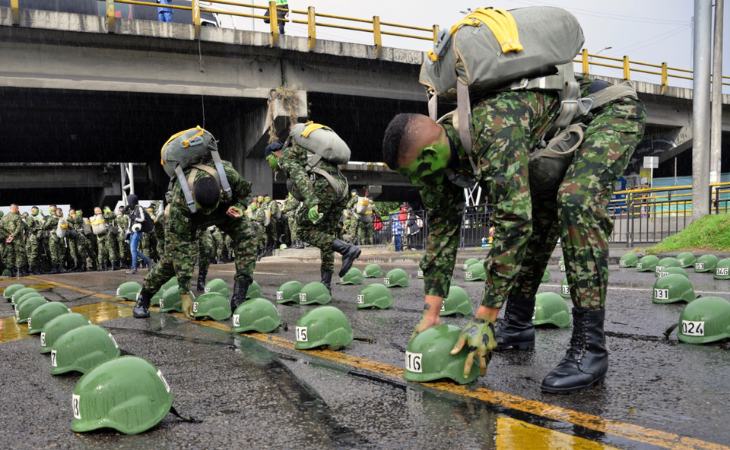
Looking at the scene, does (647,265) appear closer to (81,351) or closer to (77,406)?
(81,351)

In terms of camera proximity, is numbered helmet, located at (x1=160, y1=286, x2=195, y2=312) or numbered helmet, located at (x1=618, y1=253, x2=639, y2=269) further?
numbered helmet, located at (x1=618, y1=253, x2=639, y2=269)

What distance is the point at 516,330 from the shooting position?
3.92 metres

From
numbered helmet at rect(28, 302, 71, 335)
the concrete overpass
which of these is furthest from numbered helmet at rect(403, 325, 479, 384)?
the concrete overpass

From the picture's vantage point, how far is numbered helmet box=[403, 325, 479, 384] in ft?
10.3

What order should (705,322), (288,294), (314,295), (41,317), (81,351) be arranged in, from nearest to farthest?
1. (81,351)
2. (705,322)
3. (41,317)
4. (314,295)
5. (288,294)

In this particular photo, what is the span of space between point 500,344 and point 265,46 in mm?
18776

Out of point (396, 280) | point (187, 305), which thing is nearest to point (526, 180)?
point (187, 305)

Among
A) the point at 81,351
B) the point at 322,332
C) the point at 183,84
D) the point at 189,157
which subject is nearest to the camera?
the point at 81,351

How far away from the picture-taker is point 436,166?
303 centimetres

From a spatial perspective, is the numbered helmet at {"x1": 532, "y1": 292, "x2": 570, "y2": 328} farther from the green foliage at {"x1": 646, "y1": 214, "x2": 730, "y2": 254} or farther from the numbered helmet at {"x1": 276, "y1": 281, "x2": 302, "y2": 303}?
the green foliage at {"x1": 646, "y1": 214, "x2": 730, "y2": 254}

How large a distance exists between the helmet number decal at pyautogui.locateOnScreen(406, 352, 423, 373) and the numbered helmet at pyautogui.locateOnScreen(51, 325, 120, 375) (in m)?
1.86

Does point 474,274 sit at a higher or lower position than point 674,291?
lower

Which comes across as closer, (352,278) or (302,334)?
(302,334)

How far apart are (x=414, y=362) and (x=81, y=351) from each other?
6.84ft
